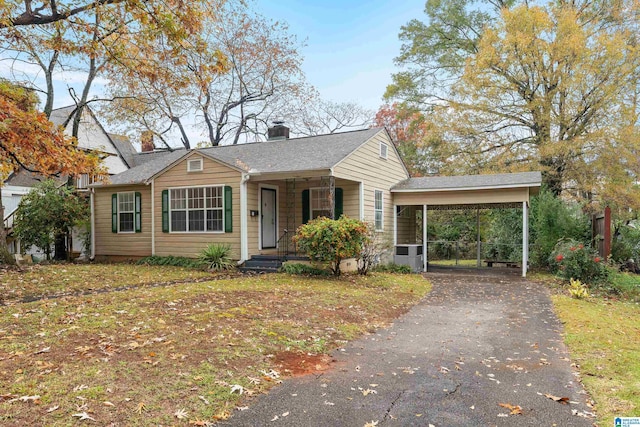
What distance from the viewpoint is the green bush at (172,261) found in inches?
508

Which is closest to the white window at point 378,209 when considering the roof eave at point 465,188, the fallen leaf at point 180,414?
the roof eave at point 465,188

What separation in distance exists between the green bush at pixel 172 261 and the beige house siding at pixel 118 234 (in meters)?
0.60

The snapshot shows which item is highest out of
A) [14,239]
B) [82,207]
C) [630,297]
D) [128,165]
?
[128,165]

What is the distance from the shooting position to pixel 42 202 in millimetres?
14586

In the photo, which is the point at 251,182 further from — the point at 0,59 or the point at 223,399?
the point at 223,399

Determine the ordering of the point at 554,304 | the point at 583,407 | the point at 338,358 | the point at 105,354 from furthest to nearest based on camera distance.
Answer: the point at 554,304 < the point at 338,358 < the point at 105,354 < the point at 583,407

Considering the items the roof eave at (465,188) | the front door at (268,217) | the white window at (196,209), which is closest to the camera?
the roof eave at (465,188)

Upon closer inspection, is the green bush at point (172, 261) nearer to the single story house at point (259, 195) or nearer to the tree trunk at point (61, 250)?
the single story house at point (259, 195)

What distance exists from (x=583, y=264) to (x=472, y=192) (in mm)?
3853

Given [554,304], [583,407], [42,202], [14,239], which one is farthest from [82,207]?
[583,407]

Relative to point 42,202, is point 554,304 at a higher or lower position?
lower

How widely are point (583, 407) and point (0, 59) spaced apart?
42.8ft

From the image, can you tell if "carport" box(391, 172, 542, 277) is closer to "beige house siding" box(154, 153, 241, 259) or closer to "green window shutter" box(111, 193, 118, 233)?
"beige house siding" box(154, 153, 241, 259)

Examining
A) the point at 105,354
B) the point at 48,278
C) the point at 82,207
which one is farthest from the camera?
the point at 82,207
